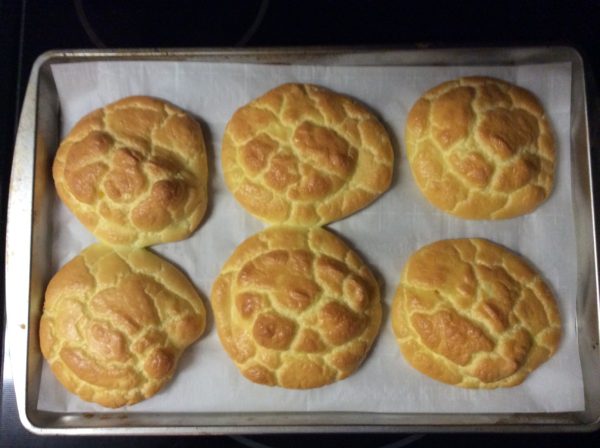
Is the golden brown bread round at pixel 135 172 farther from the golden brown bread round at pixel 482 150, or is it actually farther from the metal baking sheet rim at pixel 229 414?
the golden brown bread round at pixel 482 150

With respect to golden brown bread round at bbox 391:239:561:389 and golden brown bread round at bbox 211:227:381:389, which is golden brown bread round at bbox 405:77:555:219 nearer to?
golden brown bread round at bbox 391:239:561:389

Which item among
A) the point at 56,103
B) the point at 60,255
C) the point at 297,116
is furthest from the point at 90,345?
the point at 297,116

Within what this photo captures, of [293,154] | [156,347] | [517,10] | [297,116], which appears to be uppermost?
[517,10]

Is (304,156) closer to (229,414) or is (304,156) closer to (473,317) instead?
(473,317)

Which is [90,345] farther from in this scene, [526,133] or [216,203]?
[526,133]

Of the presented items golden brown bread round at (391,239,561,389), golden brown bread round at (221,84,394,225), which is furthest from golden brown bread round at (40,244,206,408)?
golden brown bread round at (391,239,561,389)

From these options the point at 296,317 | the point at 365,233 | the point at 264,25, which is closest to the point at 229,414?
the point at 296,317

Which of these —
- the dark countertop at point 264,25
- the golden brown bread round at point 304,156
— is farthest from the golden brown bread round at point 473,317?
the dark countertop at point 264,25
